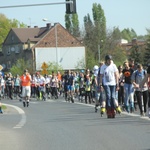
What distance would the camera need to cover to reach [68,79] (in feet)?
111

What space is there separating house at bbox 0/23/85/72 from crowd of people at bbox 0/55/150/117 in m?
59.7

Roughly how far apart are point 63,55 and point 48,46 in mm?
2989

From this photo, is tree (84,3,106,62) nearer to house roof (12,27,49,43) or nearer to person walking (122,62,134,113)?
house roof (12,27,49,43)

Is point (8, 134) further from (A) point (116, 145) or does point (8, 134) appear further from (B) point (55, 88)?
(B) point (55, 88)

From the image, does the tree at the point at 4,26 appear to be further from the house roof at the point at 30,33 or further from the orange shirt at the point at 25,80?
the orange shirt at the point at 25,80

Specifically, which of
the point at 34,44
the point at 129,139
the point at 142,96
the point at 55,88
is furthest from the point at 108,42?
the point at 129,139

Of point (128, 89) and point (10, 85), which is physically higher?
point (10, 85)

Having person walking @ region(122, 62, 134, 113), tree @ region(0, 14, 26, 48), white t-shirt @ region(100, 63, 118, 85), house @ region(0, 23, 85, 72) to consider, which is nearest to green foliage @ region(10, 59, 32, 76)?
house @ region(0, 23, 85, 72)

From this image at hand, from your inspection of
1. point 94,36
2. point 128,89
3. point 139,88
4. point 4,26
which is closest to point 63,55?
point 94,36

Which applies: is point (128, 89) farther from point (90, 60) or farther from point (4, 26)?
point (4, 26)

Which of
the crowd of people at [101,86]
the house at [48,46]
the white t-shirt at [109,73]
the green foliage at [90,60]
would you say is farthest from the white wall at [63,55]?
the white t-shirt at [109,73]

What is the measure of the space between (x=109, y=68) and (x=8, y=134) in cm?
387

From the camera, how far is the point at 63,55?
10862 centimetres

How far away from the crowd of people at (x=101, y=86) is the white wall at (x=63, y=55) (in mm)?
59456
